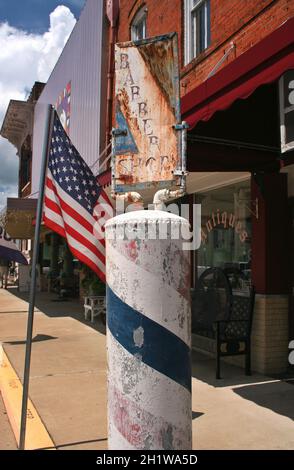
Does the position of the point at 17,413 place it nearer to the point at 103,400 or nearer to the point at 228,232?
the point at 103,400

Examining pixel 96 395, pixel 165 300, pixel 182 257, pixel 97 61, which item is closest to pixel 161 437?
pixel 165 300

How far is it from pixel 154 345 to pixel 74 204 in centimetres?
200

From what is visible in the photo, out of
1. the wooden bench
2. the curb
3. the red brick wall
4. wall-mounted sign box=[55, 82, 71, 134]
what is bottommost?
the curb

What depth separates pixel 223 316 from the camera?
6.92 metres

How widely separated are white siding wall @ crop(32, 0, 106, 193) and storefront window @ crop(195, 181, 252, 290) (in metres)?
6.18

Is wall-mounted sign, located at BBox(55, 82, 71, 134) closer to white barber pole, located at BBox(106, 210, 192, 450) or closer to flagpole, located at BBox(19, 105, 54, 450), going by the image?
flagpole, located at BBox(19, 105, 54, 450)

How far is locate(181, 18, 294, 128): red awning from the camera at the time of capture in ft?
12.7

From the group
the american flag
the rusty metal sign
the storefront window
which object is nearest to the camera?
the rusty metal sign

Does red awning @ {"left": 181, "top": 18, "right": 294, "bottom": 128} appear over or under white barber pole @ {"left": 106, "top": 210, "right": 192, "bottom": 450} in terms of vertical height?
over

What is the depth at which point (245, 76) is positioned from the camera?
4.31m

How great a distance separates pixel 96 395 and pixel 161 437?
3.28 m

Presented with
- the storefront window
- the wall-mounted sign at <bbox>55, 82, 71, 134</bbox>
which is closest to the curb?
the storefront window

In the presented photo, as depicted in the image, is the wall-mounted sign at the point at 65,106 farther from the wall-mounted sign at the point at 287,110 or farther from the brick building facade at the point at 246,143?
the wall-mounted sign at the point at 287,110

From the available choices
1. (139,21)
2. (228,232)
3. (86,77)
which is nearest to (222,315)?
(228,232)
